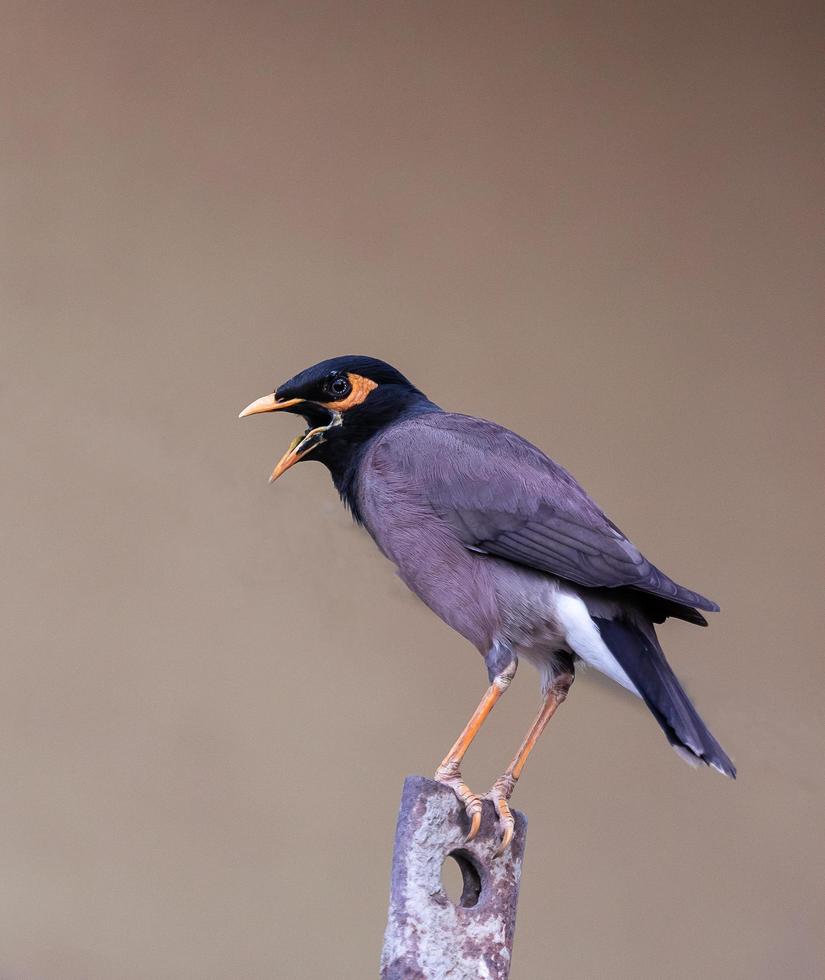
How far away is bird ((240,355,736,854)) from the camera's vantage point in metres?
1.76

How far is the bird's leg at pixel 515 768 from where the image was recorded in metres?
1.74

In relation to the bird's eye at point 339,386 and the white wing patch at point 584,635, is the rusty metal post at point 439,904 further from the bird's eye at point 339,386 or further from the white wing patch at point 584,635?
the bird's eye at point 339,386

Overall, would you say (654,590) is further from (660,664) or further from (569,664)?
(569,664)

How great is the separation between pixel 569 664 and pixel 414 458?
1.23 ft

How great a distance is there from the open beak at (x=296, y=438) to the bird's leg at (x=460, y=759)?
0.44 metres

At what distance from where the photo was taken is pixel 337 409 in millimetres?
1963

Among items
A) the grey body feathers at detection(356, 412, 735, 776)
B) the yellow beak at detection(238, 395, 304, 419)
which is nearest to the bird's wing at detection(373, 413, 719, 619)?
the grey body feathers at detection(356, 412, 735, 776)

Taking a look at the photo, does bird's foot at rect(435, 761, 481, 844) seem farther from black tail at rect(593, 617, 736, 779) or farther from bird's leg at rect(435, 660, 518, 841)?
black tail at rect(593, 617, 736, 779)

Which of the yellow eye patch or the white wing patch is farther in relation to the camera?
the yellow eye patch

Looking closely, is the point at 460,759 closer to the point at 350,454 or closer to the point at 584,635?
the point at 584,635

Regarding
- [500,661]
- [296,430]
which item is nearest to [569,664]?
[500,661]

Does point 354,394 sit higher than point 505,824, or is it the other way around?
point 354,394

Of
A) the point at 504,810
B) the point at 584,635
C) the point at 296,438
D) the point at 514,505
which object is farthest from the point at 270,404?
the point at 504,810

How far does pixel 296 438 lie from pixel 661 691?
65cm
